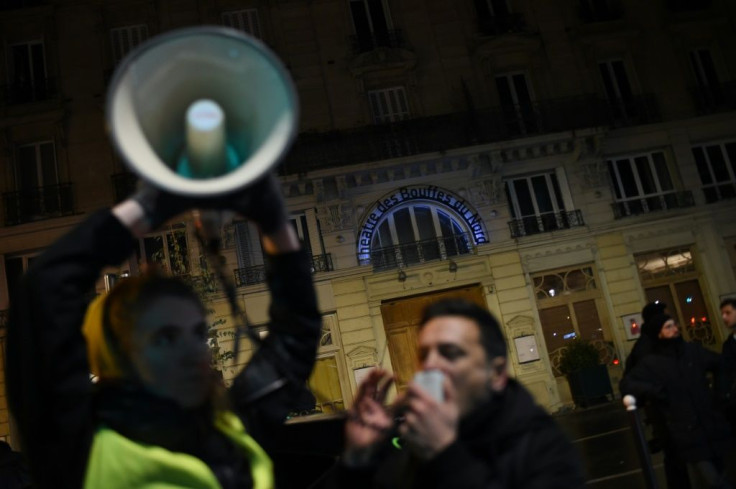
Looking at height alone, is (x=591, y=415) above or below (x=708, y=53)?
below

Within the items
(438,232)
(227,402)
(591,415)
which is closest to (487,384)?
(227,402)

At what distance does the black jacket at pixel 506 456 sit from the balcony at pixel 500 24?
57.1 ft

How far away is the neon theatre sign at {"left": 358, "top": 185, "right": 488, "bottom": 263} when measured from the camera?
1586cm

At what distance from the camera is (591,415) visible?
42.0 feet

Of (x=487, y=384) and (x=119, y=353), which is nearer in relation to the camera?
(x=119, y=353)

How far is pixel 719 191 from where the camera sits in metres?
17.1

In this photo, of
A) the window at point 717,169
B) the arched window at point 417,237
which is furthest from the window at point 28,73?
the window at point 717,169

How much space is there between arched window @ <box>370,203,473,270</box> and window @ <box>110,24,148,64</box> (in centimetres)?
849

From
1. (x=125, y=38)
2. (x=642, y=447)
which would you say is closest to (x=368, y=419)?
(x=642, y=447)

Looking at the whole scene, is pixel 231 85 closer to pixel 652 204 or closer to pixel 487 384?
pixel 487 384

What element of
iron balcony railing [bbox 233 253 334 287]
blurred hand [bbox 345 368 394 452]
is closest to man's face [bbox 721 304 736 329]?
blurred hand [bbox 345 368 394 452]

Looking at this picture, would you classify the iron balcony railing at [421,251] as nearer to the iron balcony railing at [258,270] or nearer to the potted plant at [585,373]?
the iron balcony railing at [258,270]

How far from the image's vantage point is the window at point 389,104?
16.9 meters

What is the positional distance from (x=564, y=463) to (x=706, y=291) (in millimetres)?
17061
